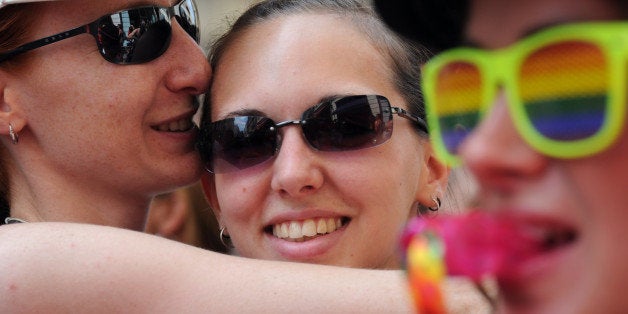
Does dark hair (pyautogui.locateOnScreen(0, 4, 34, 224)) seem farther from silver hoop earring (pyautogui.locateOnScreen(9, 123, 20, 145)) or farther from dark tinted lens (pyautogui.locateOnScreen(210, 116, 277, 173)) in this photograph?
dark tinted lens (pyautogui.locateOnScreen(210, 116, 277, 173))

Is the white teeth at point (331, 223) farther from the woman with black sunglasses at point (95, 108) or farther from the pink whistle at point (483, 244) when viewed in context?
the pink whistle at point (483, 244)

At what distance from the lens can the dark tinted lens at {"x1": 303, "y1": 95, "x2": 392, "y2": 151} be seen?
2.63 metres

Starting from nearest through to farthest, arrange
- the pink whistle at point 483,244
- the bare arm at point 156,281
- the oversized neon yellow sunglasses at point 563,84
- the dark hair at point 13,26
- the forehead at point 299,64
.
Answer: the oversized neon yellow sunglasses at point 563,84, the pink whistle at point 483,244, the bare arm at point 156,281, the forehead at point 299,64, the dark hair at point 13,26

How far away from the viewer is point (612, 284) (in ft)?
3.57

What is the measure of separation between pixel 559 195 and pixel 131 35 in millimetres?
2005

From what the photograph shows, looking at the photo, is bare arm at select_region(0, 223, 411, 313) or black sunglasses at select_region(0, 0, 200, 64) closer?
bare arm at select_region(0, 223, 411, 313)

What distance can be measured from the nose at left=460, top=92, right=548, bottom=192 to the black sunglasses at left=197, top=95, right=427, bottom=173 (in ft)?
4.75

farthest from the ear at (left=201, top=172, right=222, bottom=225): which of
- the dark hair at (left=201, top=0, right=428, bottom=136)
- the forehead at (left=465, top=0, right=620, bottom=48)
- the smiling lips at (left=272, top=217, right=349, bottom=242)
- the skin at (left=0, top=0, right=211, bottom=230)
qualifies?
the forehead at (left=465, top=0, right=620, bottom=48)

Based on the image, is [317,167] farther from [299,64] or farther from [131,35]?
[131,35]

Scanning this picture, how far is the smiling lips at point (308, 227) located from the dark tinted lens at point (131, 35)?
28.8 inches

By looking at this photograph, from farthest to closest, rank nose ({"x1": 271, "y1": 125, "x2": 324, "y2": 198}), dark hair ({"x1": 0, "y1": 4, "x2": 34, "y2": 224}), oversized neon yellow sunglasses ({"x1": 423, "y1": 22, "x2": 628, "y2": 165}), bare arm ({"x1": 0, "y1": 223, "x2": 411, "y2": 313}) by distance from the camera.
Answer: dark hair ({"x1": 0, "y1": 4, "x2": 34, "y2": 224})
nose ({"x1": 271, "y1": 125, "x2": 324, "y2": 198})
bare arm ({"x1": 0, "y1": 223, "x2": 411, "y2": 313})
oversized neon yellow sunglasses ({"x1": 423, "y1": 22, "x2": 628, "y2": 165})

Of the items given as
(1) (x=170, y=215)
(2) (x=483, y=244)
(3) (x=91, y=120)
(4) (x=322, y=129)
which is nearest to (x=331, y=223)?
(4) (x=322, y=129)

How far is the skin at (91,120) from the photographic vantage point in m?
2.88

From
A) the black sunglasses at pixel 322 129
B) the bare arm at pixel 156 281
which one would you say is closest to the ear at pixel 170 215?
the black sunglasses at pixel 322 129
